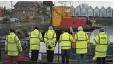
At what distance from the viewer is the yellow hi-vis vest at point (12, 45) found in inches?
452

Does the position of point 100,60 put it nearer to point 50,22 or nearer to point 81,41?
point 81,41

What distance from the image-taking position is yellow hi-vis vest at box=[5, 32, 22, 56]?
452 inches

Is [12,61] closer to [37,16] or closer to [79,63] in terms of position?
[79,63]

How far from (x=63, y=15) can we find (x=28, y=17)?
12617 mm

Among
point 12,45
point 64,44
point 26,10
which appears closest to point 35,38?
point 12,45

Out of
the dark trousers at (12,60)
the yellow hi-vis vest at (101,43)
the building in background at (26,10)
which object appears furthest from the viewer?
the building in background at (26,10)

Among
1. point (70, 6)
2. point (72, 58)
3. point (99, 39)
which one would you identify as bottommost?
point (72, 58)

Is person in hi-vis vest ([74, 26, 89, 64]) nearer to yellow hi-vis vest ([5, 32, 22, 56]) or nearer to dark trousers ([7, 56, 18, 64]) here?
yellow hi-vis vest ([5, 32, 22, 56])

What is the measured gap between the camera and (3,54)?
13062mm

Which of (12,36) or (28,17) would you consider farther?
(28,17)

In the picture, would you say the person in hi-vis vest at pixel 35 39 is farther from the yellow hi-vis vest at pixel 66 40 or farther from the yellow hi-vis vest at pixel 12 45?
the yellow hi-vis vest at pixel 66 40

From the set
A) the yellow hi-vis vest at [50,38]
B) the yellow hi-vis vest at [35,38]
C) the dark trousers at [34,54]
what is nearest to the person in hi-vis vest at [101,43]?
the yellow hi-vis vest at [50,38]

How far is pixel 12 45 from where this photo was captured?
38.0 feet

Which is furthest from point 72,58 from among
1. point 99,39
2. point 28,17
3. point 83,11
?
point 83,11
